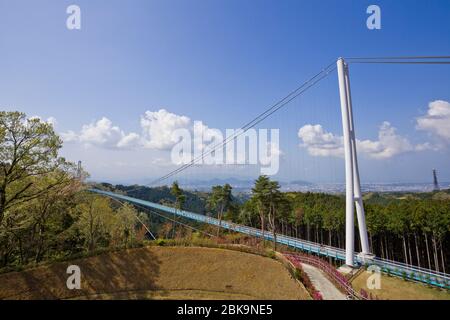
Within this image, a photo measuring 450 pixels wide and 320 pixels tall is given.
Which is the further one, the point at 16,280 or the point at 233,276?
the point at 233,276

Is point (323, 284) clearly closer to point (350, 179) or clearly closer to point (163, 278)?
point (350, 179)

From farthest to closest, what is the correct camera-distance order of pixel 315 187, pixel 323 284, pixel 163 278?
pixel 315 187 < pixel 163 278 < pixel 323 284

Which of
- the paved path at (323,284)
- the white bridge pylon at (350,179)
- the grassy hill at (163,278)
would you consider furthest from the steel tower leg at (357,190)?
the grassy hill at (163,278)

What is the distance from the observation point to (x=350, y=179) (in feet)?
60.0

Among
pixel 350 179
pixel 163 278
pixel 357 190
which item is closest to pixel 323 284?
pixel 357 190

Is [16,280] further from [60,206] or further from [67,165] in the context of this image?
[67,165]

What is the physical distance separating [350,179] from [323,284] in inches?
302

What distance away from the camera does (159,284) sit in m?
18.8

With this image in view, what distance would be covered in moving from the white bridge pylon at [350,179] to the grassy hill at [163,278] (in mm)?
5078

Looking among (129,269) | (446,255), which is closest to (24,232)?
(129,269)

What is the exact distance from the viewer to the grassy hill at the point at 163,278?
1705cm

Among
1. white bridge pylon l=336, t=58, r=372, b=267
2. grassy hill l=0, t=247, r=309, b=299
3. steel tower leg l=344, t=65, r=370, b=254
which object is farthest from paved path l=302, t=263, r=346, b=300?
steel tower leg l=344, t=65, r=370, b=254
